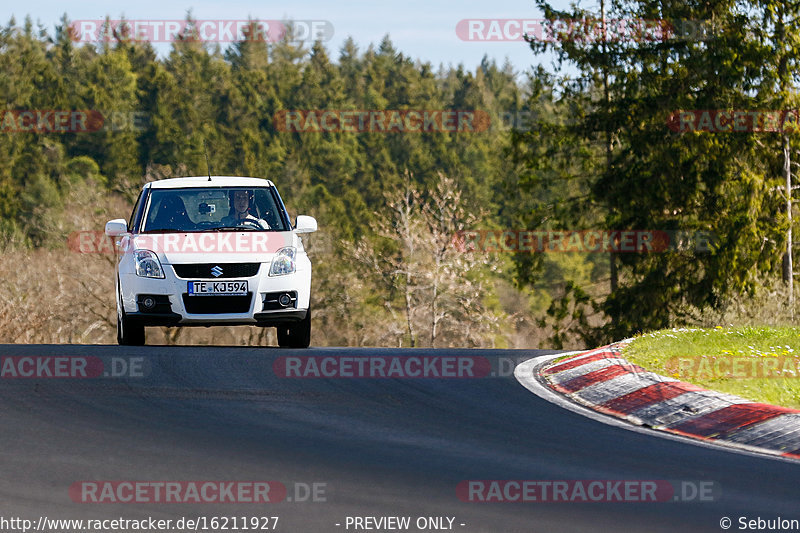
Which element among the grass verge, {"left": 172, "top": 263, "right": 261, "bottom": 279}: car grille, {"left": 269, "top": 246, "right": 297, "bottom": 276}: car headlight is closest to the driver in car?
{"left": 269, "top": 246, "right": 297, "bottom": 276}: car headlight

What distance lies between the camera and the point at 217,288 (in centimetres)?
1363

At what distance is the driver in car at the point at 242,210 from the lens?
1459cm

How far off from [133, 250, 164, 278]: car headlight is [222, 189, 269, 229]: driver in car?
1136mm

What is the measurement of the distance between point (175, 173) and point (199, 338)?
73.8 feet

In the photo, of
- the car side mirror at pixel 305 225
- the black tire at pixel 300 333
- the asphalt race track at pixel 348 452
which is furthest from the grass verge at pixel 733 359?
the car side mirror at pixel 305 225

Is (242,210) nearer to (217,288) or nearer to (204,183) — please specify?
(204,183)

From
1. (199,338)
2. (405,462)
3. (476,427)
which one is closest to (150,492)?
(405,462)

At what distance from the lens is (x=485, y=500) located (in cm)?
676

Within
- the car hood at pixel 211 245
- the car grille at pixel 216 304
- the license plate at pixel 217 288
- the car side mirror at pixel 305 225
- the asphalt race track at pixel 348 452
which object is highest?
the car side mirror at pixel 305 225

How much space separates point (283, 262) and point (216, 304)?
3.04ft

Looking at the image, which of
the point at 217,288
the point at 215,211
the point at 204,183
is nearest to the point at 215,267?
the point at 217,288

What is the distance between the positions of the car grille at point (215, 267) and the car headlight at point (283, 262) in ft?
0.80

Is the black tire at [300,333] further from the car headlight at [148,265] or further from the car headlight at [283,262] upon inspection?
the car headlight at [148,265]

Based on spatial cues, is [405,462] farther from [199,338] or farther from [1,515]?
[199,338]
